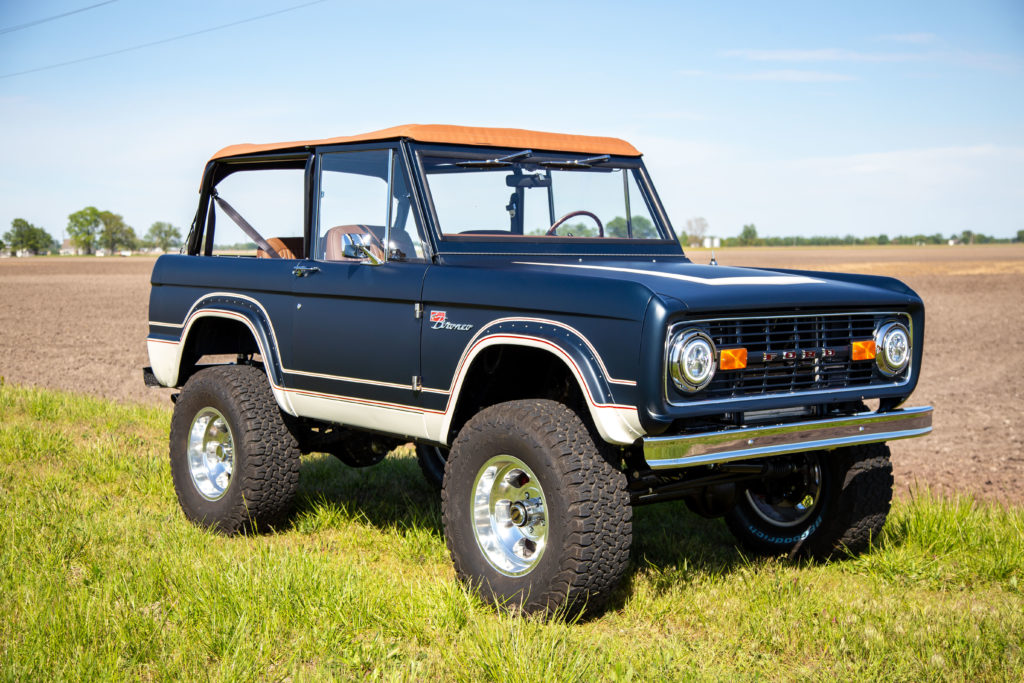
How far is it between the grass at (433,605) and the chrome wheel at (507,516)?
0.22m

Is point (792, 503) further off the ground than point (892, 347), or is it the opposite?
point (892, 347)

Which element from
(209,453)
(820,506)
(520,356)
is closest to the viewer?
(520,356)

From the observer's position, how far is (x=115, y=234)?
12419cm

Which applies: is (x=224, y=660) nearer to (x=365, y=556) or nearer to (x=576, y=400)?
(x=365, y=556)

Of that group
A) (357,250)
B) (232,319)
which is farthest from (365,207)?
(232,319)

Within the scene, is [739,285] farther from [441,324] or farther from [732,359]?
[441,324]

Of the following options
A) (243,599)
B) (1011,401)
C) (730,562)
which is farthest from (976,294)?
(243,599)

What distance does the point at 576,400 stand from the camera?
4.44 metres

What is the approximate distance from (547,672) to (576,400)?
1.53 m

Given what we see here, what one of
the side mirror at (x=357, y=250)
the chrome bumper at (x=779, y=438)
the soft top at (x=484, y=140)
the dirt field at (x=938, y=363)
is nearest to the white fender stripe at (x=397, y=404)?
the chrome bumper at (x=779, y=438)

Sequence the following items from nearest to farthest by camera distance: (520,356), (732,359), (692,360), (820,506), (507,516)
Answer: (692,360)
(732,359)
(507,516)
(520,356)
(820,506)

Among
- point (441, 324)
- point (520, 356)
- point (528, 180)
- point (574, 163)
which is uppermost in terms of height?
point (574, 163)

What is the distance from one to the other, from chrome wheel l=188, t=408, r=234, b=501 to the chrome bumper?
2721 mm

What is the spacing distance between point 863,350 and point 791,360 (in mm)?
459
